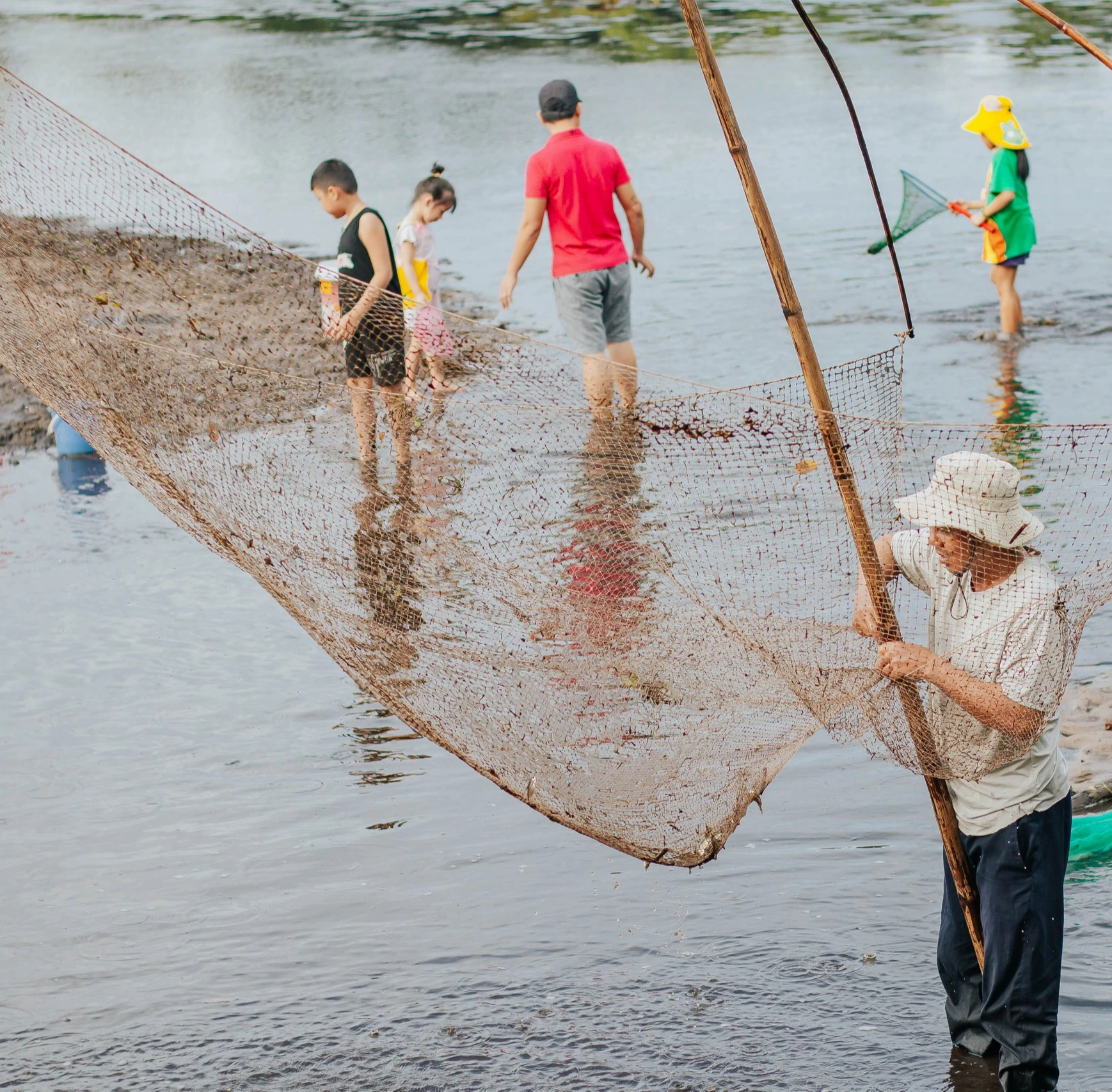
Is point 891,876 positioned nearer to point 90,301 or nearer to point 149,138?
point 90,301

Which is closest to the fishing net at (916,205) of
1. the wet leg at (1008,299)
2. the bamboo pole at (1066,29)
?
the wet leg at (1008,299)

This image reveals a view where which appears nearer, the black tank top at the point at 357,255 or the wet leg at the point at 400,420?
the wet leg at the point at 400,420

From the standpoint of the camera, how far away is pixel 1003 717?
3.15 m

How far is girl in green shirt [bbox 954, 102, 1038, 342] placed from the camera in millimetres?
9352

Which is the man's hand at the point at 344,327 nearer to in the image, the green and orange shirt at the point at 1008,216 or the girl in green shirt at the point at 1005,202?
the girl in green shirt at the point at 1005,202

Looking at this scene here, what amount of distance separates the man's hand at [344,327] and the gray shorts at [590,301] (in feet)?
10.7

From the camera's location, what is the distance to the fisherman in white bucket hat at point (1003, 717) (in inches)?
124

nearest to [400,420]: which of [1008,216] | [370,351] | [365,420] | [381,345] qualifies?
[365,420]

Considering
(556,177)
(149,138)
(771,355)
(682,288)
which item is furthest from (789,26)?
(556,177)

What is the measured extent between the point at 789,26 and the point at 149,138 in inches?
532

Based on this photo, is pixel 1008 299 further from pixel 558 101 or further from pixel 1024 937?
pixel 1024 937

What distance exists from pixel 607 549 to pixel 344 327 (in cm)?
117

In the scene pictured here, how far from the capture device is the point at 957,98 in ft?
62.2

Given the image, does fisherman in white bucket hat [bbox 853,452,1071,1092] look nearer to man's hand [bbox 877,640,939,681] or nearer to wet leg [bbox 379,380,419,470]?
man's hand [bbox 877,640,939,681]
